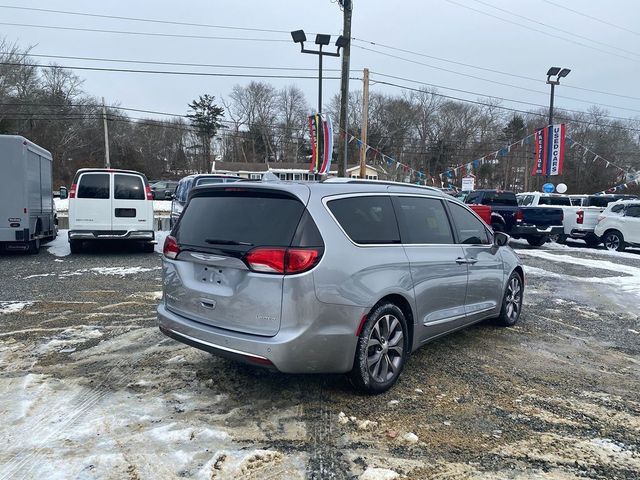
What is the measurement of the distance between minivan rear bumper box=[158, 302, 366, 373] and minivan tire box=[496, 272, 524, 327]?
3.05 m

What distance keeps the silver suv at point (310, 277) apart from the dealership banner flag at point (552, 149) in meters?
22.1

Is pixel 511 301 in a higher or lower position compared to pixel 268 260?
lower

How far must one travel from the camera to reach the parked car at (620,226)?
49.0ft

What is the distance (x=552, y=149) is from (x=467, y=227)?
2153 centimetres

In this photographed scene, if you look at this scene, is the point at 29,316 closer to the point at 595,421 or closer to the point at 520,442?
the point at 520,442

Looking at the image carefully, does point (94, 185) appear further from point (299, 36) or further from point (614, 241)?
point (614, 241)

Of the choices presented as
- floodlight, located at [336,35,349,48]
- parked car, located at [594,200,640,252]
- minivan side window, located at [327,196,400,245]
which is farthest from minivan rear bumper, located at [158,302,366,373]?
floodlight, located at [336,35,349,48]

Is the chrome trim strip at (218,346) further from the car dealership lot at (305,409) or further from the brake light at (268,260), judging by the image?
the brake light at (268,260)

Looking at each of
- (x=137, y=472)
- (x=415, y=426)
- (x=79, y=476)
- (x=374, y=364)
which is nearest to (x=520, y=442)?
(x=415, y=426)

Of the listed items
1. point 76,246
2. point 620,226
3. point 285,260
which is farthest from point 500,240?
point 620,226

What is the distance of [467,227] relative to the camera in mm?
5211

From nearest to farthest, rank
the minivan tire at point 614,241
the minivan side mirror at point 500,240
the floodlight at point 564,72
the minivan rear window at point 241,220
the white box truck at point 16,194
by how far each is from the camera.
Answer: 1. the minivan rear window at point 241,220
2. the minivan side mirror at point 500,240
3. the white box truck at point 16,194
4. the minivan tire at point 614,241
5. the floodlight at point 564,72

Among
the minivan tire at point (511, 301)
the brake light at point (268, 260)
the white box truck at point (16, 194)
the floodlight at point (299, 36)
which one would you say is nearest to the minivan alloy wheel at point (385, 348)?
the brake light at point (268, 260)

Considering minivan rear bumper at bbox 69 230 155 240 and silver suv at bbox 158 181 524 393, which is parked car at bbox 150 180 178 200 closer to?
minivan rear bumper at bbox 69 230 155 240
